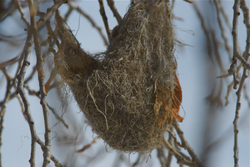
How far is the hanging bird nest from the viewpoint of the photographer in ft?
3.86

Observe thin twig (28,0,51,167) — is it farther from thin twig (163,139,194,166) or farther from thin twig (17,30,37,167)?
thin twig (163,139,194,166)

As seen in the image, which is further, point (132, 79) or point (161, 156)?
point (161, 156)

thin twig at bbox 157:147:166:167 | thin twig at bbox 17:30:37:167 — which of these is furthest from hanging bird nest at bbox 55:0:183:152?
thin twig at bbox 157:147:166:167

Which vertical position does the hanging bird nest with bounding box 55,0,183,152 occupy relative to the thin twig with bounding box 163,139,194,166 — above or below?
above

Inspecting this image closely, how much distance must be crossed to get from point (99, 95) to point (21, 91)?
1.25 feet

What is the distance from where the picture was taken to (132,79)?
3.93 feet

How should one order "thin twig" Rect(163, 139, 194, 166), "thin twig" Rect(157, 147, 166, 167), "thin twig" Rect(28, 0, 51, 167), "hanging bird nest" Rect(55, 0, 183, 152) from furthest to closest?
"thin twig" Rect(157, 147, 166, 167) → "thin twig" Rect(163, 139, 194, 166) → "hanging bird nest" Rect(55, 0, 183, 152) → "thin twig" Rect(28, 0, 51, 167)

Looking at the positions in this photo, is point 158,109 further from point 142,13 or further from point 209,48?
point 209,48

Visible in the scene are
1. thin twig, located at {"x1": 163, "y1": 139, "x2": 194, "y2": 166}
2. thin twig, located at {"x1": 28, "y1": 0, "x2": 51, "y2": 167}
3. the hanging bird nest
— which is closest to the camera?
thin twig, located at {"x1": 28, "y1": 0, "x2": 51, "y2": 167}

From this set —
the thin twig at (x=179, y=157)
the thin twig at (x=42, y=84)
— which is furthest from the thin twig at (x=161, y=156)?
the thin twig at (x=42, y=84)

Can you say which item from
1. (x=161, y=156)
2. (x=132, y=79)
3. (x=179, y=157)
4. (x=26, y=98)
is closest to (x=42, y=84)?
(x=26, y=98)

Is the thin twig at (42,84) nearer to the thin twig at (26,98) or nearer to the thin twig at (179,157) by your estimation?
the thin twig at (26,98)

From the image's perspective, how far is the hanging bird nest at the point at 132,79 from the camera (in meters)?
1.18

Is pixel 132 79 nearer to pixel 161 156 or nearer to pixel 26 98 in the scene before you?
pixel 26 98
